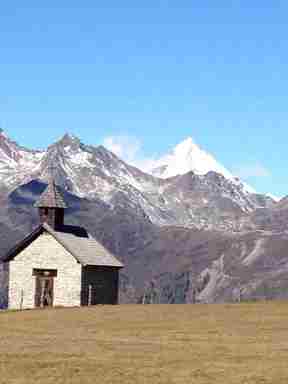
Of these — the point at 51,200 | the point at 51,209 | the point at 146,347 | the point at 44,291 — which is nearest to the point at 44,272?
the point at 44,291

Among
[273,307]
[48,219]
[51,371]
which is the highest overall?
[48,219]

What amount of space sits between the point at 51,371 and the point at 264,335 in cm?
1524

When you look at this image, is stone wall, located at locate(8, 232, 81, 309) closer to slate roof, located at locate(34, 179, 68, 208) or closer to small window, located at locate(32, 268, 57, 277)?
small window, located at locate(32, 268, 57, 277)

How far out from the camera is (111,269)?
75.4 metres

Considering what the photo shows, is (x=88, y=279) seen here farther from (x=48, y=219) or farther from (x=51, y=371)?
(x=51, y=371)

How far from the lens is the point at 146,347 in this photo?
36719mm

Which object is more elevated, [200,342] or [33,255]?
[33,255]

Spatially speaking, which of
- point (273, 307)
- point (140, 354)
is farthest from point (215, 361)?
point (273, 307)

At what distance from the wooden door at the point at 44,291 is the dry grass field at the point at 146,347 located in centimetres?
1242

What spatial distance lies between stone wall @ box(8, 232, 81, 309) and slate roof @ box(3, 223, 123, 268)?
1.35ft

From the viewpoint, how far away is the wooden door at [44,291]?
236 ft

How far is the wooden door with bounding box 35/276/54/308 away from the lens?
71.9 meters

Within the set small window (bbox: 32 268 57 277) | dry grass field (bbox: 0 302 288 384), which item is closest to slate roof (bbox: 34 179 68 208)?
small window (bbox: 32 268 57 277)

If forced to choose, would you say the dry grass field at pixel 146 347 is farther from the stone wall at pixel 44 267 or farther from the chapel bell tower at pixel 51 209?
the chapel bell tower at pixel 51 209
